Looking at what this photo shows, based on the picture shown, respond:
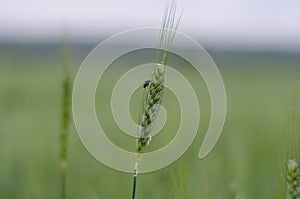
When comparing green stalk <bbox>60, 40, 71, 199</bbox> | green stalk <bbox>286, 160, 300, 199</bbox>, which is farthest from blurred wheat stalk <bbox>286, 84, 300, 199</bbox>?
green stalk <bbox>60, 40, 71, 199</bbox>

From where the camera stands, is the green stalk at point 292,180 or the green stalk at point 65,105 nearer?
the green stalk at point 292,180

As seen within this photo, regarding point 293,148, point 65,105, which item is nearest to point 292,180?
point 293,148

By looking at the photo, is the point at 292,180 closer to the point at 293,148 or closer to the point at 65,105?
the point at 293,148

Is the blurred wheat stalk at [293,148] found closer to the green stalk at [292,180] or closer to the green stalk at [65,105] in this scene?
the green stalk at [292,180]

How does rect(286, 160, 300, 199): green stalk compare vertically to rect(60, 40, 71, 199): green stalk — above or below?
below

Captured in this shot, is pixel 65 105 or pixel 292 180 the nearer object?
pixel 292 180

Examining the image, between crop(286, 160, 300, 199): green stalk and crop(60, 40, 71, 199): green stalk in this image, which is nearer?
crop(286, 160, 300, 199): green stalk

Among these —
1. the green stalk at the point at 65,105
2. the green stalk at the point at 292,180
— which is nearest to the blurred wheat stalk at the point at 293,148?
the green stalk at the point at 292,180

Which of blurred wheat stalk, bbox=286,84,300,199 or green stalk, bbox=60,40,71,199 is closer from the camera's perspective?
blurred wheat stalk, bbox=286,84,300,199

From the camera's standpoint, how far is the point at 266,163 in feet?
6.20

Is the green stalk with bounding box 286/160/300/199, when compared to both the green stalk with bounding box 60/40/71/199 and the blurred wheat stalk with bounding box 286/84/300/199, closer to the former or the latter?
the blurred wheat stalk with bounding box 286/84/300/199

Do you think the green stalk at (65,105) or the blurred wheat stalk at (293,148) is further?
the green stalk at (65,105)

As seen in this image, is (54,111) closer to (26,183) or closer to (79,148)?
(79,148)

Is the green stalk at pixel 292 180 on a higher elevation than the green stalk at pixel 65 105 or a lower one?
lower
